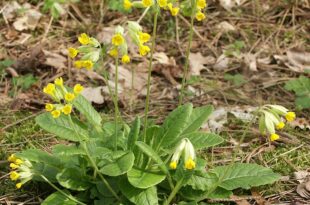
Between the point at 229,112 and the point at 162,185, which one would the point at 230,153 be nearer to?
the point at 229,112

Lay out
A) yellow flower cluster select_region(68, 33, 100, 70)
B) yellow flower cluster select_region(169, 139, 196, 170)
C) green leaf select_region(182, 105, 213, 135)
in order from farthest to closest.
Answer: green leaf select_region(182, 105, 213, 135) < yellow flower cluster select_region(68, 33, 100, 70) < yellow flower cluster select_region(169, 139, 196, 170)

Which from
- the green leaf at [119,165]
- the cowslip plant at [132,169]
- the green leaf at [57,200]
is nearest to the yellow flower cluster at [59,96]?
the cowslip plant at [132,169]

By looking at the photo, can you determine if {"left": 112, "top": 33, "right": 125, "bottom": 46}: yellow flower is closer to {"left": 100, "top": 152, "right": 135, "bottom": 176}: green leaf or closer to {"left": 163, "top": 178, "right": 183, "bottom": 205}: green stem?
{"left": 100, "top": 152, "right": 135, "bottom": 176}: green leaf

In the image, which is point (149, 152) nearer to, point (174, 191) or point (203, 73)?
point (174, 191)

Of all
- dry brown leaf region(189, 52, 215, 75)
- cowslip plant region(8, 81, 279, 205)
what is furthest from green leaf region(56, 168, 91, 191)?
dry brown leaf region(189, 52, 215, 75)

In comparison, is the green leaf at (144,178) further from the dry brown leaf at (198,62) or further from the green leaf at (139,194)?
the dry brown leaf at (198,62)

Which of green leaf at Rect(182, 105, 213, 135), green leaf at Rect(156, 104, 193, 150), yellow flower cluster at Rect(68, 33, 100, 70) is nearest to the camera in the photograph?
yellow flower cluster at Rect(68, 33, 100, 70)

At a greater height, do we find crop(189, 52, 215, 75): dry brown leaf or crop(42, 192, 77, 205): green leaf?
crop(189, 52, 215, 75): dry brown leaf
